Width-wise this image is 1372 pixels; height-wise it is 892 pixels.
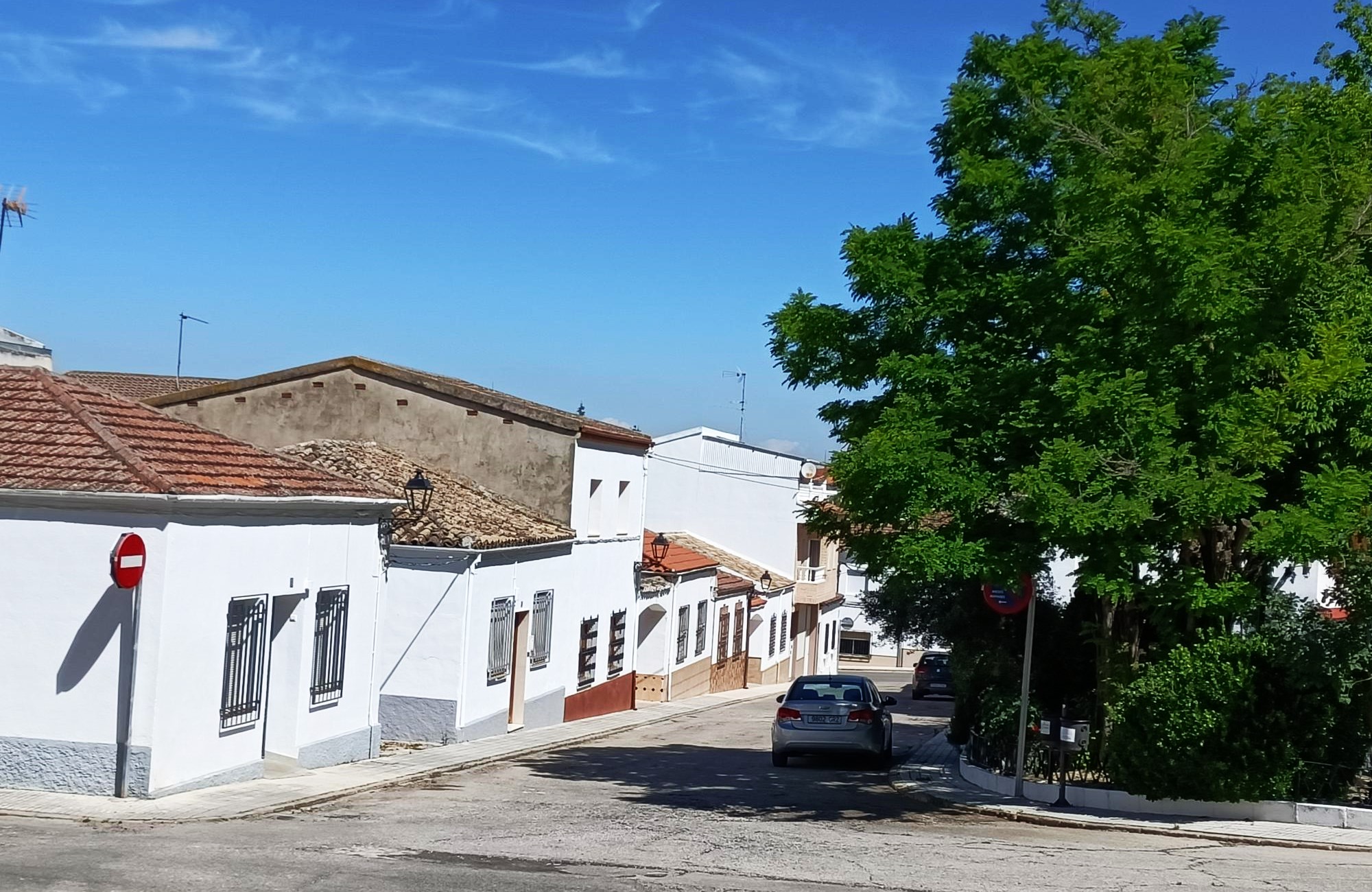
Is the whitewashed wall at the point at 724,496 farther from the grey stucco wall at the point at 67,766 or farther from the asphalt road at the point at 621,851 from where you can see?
the grey stucco wall at the point at 67,766

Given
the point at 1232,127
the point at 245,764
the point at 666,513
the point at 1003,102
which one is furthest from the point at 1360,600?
the point at 666,513

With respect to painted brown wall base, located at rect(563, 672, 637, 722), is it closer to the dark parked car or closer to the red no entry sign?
the dark parked car

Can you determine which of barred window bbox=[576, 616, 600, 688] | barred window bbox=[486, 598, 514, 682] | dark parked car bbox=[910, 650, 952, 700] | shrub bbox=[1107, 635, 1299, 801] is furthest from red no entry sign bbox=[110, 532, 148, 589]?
dark parked car bbox=[910, 650, 952, 700]

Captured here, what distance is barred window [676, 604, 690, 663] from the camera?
3766cm

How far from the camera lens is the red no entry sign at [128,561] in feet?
43.7

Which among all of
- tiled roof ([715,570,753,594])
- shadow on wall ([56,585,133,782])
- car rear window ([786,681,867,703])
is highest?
tiled roof ([715,570,753,594])

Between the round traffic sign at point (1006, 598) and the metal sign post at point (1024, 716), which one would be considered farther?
the round traffic sign at point (1006, 598)

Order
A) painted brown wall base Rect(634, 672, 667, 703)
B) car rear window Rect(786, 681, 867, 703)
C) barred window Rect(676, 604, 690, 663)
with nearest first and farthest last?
car rear window Rect(786, 681, 867, 703) < painted brown wall base Rect(634, 672, 667, 703) < barred window Rect(676, 604, 690, 663)

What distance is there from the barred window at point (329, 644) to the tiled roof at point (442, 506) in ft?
11.8

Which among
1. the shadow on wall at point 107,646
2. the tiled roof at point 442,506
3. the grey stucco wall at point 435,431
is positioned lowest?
the shadow on wall at point 107,646

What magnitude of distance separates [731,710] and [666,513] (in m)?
14.7

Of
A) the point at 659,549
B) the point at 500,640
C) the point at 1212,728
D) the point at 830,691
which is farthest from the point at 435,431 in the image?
the point at 1212,728

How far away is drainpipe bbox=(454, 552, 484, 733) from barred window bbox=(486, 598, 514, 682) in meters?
1.05

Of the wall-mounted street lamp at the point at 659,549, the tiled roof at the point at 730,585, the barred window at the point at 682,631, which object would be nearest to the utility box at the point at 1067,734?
the wall-mounted street lamp at the point at 659,549
